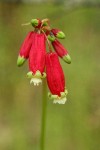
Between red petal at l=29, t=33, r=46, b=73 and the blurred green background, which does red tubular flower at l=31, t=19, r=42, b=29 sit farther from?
the blurred green background

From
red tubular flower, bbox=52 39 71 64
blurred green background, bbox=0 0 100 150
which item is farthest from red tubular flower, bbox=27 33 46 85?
blurred green background, bbox=0 0 100 150

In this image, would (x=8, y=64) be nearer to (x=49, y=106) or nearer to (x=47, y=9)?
(x=49, y=106)

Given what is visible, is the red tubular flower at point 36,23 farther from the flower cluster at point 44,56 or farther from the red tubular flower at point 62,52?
the red tubular flower at point 62,52

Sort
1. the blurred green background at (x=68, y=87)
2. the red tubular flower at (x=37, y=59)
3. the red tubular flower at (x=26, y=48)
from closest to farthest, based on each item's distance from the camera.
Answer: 1. the red tubular flower at (x=37, y=59)
2. the red tubular flower at (x=26, y=48)
3. the blurred green background at (x=68, y=87)

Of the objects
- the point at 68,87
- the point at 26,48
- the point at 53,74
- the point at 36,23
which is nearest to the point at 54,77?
the point at 53,74

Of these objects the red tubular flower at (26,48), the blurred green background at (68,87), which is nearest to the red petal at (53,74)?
the red tubular flower at (26,48)

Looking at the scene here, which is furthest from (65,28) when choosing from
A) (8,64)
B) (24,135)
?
(24,135)

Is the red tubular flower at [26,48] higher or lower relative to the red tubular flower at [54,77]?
higher

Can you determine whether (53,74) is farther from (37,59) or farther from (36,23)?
(36,23)
